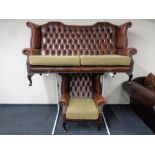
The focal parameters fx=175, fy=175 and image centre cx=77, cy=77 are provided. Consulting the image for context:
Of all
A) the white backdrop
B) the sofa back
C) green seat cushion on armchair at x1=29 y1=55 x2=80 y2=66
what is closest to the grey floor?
the white backdrop

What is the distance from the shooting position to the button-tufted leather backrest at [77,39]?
3.02 metres

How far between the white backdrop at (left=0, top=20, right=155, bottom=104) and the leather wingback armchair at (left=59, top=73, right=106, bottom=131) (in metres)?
0.56

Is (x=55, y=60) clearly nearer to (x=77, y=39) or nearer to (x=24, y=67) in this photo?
(x=77, y=39)

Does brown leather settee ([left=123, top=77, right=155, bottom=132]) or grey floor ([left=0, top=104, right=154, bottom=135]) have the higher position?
brown leather settee ([left=123, top=77, right=155, bottom=132])

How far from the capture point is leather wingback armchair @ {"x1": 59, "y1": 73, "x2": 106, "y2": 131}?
248cm

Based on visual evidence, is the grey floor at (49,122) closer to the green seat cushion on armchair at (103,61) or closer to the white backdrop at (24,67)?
the white backdrop at (24,67)

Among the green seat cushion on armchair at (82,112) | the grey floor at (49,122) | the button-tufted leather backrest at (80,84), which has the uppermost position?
the button-tufted leather backrest at (80,84)

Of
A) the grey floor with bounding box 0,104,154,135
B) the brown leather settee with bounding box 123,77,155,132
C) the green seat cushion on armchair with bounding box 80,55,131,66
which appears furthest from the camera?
the grey floor with bounding box 0,104,154,135

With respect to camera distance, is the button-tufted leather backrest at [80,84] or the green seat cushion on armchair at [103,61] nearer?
the green seat cushion on armchair at [103,61]

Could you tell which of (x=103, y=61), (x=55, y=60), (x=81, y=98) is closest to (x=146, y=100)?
(x=103, y=61)

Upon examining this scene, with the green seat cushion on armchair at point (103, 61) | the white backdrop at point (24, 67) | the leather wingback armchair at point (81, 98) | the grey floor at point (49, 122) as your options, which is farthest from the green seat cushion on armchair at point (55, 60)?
the white backdrop at point (24, 67)

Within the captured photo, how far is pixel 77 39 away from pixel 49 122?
150 cm

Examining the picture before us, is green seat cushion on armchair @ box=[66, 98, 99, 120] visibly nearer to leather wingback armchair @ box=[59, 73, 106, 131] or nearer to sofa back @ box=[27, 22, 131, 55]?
leather wingback armchair @ box=[59, 73, 106, 131]

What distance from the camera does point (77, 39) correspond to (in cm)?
307
